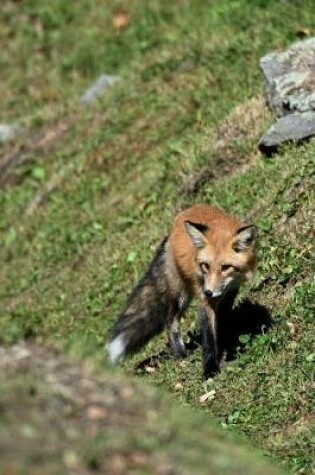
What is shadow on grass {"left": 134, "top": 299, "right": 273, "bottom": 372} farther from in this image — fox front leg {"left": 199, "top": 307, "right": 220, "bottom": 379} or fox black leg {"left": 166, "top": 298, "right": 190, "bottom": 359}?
fox front leg {"left": 199, "top": 307, "right": 220, "bottom": 379}

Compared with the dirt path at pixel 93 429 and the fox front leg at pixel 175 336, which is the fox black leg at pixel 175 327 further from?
the dirt path at pixel 93 429

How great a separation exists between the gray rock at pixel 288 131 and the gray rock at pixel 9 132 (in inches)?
237

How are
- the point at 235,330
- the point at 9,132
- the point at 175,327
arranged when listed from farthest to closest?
the point at 9,132 < the point at 175,327 < the point at 235,330

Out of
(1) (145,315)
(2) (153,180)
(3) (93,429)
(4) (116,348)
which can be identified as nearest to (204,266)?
(1) (145,315)

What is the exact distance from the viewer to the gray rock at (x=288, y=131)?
44.0ft

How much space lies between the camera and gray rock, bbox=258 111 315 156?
1341 cm

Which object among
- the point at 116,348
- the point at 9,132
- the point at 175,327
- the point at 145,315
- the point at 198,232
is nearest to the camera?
the point at 198,232

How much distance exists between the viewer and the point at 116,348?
11641 millimetres

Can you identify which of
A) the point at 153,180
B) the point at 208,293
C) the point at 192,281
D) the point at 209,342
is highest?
the point at 208,293

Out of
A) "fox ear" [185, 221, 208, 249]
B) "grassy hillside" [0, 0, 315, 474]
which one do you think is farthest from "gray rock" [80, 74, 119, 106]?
"fox ear" [185, 221, 208, 249]

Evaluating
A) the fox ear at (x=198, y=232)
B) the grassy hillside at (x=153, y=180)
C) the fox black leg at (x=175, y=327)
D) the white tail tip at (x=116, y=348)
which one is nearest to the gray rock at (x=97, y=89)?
the grassy hillside at (x=153, y=180)

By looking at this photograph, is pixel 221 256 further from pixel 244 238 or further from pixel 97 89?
pixel 97 89

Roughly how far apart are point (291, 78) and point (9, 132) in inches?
245

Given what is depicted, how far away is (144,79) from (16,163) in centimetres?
219
